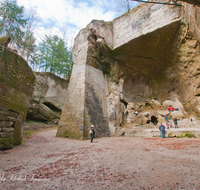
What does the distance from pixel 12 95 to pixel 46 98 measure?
1248 cm

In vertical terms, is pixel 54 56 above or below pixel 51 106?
above

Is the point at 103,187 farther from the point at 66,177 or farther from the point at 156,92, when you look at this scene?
the point at 156,92

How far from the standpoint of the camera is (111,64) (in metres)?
13.0

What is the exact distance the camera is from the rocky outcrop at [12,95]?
14.5 feet

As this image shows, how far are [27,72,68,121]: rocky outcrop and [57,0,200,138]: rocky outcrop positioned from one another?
778 cm

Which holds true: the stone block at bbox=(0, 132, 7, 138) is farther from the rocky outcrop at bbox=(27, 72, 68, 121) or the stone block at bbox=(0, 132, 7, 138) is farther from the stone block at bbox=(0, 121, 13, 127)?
the rocky outcrop at bbox=(27, 72, 68, 121)

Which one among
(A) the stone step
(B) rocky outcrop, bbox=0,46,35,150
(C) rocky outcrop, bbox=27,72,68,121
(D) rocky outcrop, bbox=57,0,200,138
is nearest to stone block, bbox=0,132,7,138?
(B) rocky outcrop, bbox=0,46,35,150

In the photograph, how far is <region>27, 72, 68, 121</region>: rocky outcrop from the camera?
15428mm

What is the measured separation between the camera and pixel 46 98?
16750mm

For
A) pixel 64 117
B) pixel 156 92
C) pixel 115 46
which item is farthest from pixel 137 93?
pixel 64 117

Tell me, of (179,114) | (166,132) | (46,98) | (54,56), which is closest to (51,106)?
(46,98)

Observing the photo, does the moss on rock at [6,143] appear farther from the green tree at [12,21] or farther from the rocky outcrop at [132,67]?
the green tree at [12,21]

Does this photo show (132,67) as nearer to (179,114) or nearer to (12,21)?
(179,114)

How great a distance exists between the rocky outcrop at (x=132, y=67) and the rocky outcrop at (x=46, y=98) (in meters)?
Answer: 7.78
